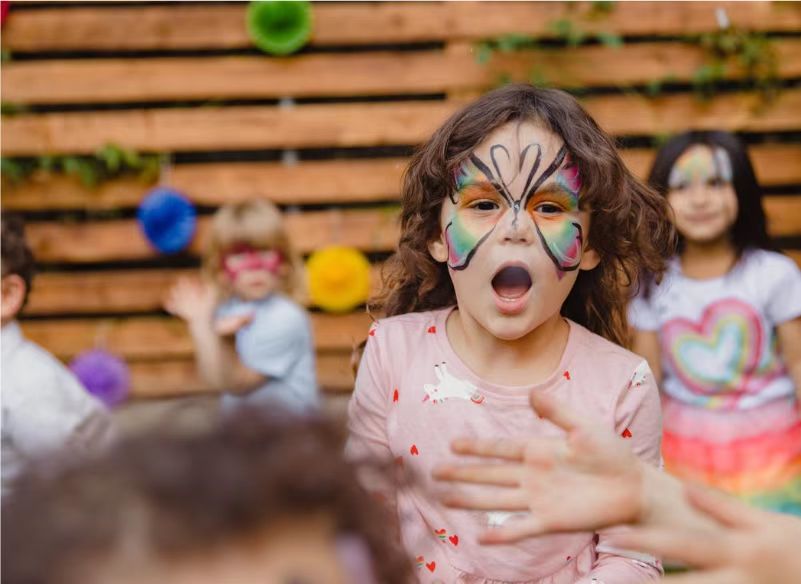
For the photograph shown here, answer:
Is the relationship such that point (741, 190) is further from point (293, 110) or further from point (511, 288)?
point (293, 110)

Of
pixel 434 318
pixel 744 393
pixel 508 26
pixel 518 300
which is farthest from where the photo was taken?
pixel 508 26

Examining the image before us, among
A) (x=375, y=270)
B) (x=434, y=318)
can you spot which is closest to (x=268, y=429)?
(x=434, y=318)

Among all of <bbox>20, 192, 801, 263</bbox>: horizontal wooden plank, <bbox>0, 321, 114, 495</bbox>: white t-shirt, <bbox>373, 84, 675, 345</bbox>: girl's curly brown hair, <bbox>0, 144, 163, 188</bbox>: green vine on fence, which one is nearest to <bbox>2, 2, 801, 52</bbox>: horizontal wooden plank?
<bbox>0, 144, 163, 188</bbox>: green vine on fence

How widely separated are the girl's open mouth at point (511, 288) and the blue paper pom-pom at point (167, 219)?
8.92 ft

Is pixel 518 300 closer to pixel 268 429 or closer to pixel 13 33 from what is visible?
pixel 268 429

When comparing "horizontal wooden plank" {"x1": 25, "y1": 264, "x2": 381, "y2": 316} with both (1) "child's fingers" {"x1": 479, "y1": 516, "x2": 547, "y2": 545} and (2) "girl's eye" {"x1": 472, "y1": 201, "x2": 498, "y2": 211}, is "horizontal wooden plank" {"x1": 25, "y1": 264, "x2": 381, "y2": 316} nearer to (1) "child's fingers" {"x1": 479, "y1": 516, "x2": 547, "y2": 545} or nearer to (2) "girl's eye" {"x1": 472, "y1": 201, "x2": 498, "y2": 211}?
(2) "girl's eye" {"x1": 472, "y1": 201, "x2": 498, "y2": 211}

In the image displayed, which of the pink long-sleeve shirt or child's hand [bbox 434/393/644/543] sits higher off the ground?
child's hand [bbox 434/393/644/543]

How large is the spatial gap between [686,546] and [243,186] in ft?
11.4

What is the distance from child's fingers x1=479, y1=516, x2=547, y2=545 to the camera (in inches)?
40.1

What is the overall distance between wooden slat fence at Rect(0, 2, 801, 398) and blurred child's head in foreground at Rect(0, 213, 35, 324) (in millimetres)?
1320

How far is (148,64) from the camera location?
414 cm

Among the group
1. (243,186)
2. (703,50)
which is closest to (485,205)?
(243,186)

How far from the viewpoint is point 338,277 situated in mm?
4082

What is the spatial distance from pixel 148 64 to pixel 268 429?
3673mm
